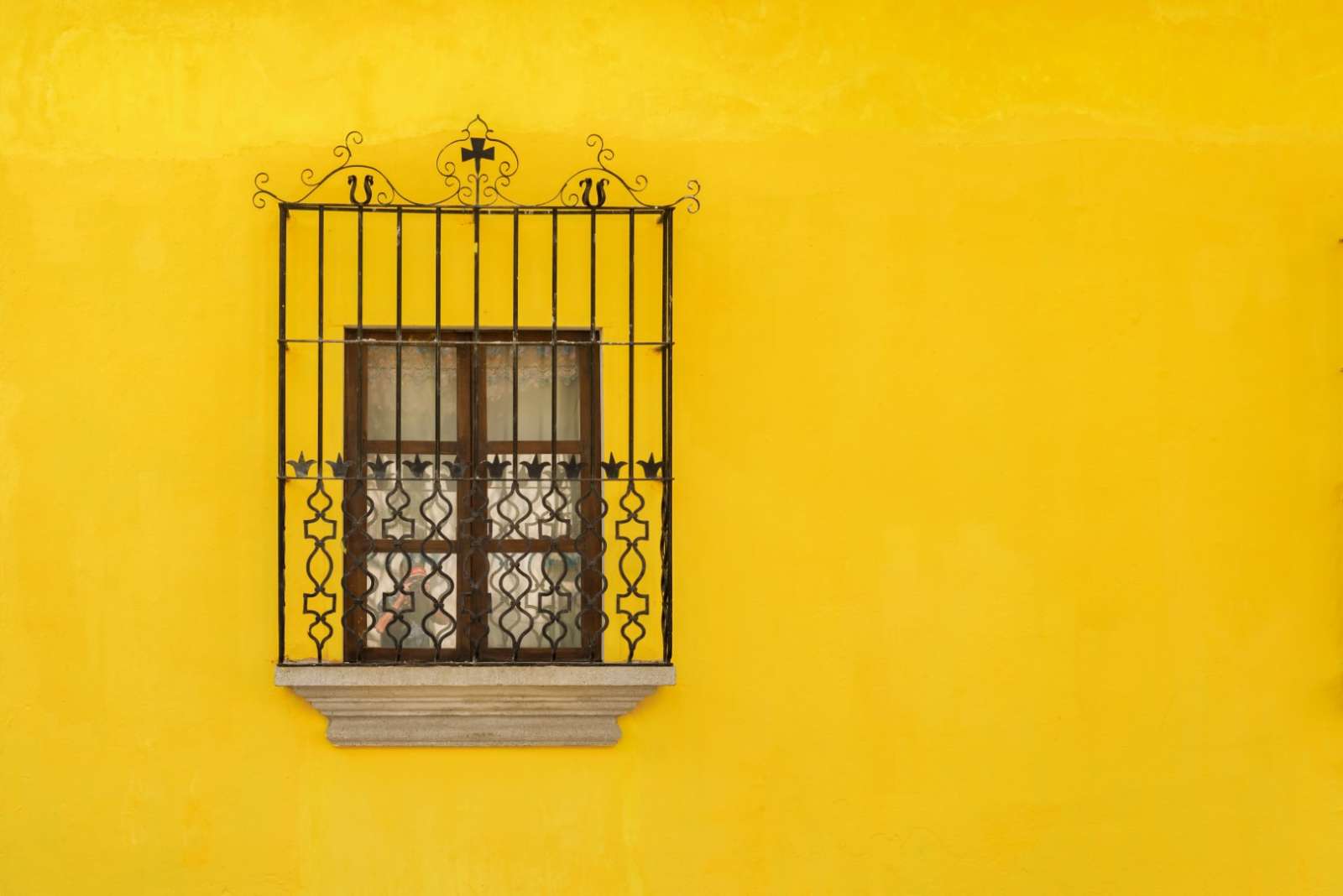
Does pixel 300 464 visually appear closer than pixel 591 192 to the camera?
Yes

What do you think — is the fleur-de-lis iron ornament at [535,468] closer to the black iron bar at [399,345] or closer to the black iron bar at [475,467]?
the black iron bar at [475,467]

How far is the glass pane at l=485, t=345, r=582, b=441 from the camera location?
14.1ft

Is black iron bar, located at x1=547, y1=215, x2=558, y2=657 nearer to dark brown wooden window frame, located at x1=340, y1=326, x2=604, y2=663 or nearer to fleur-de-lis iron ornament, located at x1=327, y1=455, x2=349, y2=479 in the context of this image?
dark brown wooden window frame, located at x1=340, y1=326, x2=604, y2=663

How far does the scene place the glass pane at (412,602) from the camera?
4.20m

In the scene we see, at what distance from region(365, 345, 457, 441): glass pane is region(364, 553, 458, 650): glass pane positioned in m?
0.36

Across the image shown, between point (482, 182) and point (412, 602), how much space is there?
4.06ft

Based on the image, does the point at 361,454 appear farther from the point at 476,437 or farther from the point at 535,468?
the point at 535,468

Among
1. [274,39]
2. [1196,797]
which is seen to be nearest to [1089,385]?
[1196,797]

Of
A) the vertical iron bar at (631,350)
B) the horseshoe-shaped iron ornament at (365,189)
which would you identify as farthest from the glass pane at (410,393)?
the vertical iron bar at (631,350)

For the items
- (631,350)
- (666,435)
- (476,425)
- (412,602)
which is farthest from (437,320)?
(412,602)

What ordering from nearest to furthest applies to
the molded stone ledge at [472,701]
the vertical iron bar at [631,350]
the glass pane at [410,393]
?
the molded stone ledge at [472,701] → the vertical iron bar at [631,350] → the glass pane at [410,393]

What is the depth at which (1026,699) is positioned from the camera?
4215 millimetres

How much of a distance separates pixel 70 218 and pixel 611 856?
7.85 feet

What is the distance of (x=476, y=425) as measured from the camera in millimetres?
4254
